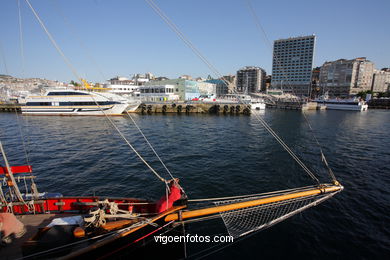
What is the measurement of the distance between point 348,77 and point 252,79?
69.9 m

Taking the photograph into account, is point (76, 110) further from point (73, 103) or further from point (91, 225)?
point (91, 225)

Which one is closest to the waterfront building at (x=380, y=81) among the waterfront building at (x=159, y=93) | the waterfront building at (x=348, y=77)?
the waterfront building at (x=348, y=77)

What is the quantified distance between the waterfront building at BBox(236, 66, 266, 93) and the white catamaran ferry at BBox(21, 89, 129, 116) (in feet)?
444

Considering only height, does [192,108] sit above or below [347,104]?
below

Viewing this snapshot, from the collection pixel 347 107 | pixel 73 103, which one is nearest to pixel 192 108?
pixel 73 103

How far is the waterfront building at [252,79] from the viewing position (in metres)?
170

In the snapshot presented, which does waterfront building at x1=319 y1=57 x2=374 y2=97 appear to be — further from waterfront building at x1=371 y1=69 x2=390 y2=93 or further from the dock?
the dock

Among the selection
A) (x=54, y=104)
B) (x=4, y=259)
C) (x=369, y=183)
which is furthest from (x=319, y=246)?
(x=54, y=104)

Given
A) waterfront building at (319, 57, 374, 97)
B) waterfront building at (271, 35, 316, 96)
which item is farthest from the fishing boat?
waterfront building at (319, 57, 374, 97)

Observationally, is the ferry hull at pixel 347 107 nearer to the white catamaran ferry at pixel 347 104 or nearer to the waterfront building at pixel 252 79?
the white catamaran ferry at pixel 347 104

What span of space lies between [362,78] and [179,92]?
14254cm

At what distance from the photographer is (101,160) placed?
1750cm

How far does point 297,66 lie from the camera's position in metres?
156

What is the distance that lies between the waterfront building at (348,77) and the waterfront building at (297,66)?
1417 cm
